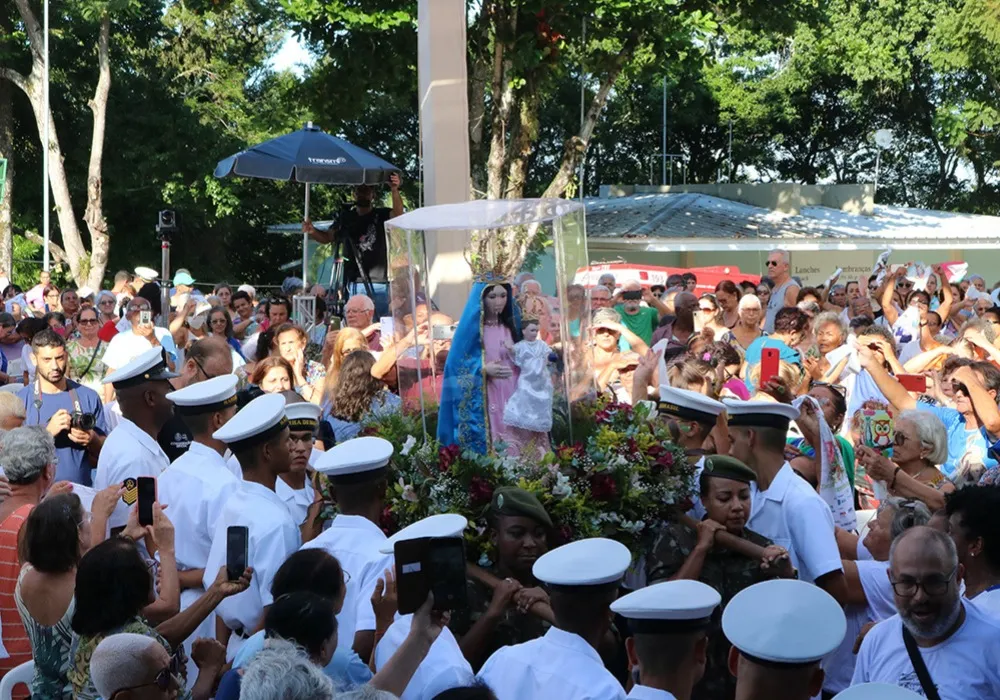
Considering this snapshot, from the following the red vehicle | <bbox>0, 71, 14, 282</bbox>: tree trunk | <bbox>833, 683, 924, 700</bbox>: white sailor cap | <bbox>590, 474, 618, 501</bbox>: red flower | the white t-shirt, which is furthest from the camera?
<bbox>0, 71, 14, 282</bbox>: tree trunk

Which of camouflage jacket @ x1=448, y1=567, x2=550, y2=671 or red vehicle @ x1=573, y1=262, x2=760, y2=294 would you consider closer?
camouflage jacket @ x1=448, y1=567, x2=550, y2=671

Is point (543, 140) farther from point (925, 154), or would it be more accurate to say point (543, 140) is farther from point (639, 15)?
point (639, 15)

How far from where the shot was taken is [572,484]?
5867mm

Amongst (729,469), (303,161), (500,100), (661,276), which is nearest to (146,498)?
(729,469)

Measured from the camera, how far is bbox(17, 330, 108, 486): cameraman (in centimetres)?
711

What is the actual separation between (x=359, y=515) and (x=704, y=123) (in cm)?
4545

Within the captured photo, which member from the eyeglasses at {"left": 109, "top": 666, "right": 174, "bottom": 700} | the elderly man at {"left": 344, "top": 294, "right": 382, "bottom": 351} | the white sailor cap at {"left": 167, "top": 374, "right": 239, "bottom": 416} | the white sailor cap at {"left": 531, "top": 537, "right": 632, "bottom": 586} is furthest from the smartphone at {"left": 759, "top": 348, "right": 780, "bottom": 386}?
the eyeglasses at {"left": 109, "top": 666, "right": 174, "bottom": 700}

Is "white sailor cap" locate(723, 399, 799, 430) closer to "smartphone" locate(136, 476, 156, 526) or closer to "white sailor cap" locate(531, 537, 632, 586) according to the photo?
"white sailor cap" locate(531, 537, 632, 586)

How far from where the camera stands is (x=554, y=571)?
399 cm

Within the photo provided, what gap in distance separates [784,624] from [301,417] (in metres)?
3.05

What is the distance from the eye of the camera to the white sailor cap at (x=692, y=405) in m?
6.11

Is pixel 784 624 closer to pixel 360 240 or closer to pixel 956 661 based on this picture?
pixel 956 661

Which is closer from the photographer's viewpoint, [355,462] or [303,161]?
[355,462]

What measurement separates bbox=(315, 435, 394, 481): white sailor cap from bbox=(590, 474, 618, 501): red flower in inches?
47.0
